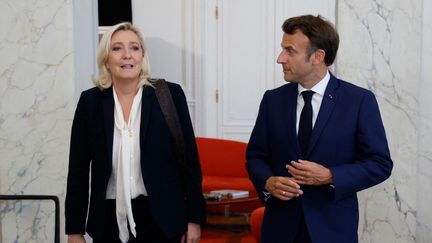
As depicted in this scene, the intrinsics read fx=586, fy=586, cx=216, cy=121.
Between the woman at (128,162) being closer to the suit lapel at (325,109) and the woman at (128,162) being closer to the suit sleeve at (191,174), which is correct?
the suit sleeve at (191,174)

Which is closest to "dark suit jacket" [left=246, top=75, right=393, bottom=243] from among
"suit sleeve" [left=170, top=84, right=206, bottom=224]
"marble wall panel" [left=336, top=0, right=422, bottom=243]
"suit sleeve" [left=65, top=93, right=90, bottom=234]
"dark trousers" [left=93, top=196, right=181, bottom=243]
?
"suit sleeve" [left=170, top=84, right=206, bottom=224]

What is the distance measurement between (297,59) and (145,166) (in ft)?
2.62

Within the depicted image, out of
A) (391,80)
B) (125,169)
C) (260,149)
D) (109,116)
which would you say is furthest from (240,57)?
(125,169)

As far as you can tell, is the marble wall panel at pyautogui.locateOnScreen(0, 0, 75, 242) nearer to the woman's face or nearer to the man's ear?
the woman's face

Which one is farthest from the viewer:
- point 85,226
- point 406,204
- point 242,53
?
point 242,53

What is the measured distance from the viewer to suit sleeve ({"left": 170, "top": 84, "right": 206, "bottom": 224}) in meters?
2.61

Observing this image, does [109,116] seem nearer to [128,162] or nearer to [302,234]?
[128,162]

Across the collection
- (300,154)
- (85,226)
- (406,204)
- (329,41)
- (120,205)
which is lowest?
(406,204)

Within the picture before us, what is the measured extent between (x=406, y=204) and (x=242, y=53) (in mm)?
2830

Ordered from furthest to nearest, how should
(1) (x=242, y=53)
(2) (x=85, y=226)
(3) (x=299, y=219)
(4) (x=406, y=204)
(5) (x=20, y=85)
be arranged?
(1) (x=242, y=53) → (4) (x=406, y=204) → (5) (x=20, y=85) → (2) (x=85, y=226) → (3) (x=299, y=219)

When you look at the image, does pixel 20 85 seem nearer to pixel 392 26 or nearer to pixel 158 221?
pixel 158 221

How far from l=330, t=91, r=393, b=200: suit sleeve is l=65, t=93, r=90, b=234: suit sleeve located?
110 cm

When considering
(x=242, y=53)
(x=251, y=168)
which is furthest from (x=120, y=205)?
(x=242, y=53)

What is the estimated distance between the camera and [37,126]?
4.28m
